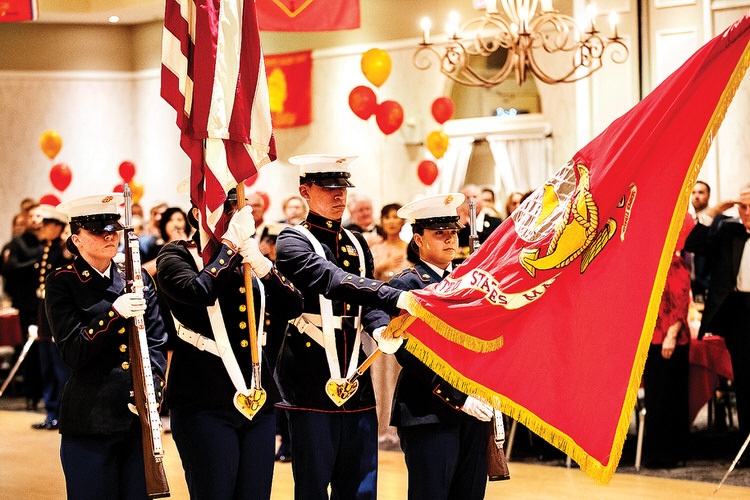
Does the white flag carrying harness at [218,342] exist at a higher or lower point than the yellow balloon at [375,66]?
lower

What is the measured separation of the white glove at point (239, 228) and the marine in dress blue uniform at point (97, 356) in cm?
36

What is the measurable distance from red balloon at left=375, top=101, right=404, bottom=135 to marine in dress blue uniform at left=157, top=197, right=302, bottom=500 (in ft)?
22.6

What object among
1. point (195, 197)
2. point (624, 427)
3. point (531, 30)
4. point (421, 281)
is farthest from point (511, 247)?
point (531, 30)

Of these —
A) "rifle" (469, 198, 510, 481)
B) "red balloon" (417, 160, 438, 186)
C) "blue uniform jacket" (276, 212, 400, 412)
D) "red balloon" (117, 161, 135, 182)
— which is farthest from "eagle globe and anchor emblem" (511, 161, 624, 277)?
"red balloon" (117, 161, 135, 182)

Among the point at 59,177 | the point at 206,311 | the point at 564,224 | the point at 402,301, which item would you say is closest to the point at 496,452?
the point at 402,301

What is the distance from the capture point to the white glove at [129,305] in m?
3.39

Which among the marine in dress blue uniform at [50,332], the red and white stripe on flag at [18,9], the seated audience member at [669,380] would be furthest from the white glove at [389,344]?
the red and white stripe on flag at [18,9]

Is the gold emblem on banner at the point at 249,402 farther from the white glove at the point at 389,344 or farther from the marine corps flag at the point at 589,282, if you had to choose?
the marine corps flag at the point at 589,282

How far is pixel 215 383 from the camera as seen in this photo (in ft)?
11.5

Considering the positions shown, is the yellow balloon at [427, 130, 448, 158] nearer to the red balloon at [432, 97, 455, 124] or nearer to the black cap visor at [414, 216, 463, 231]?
the red balloon at [432, 97, 455, 124]

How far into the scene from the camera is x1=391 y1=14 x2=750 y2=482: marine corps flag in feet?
10.6

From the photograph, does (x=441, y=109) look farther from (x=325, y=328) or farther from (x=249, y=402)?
(x=249, y=402)

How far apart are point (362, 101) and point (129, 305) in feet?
23.2

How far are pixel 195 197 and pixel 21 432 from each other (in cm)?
506
